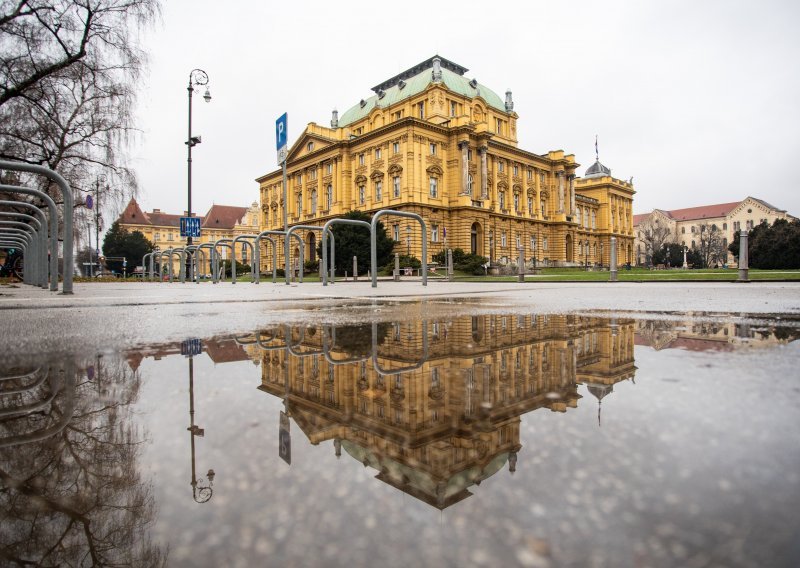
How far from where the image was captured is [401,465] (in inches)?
37.6

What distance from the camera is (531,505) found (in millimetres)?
771

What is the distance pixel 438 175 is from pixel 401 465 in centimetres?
4302

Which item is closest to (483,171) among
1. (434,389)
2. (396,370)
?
(396,370)

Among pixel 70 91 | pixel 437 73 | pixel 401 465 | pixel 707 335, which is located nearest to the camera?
pixel 401 465

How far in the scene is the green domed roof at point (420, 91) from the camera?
151 feet

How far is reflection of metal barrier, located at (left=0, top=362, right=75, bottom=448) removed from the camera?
109 centimetres

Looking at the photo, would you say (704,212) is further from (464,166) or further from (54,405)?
(54,405)

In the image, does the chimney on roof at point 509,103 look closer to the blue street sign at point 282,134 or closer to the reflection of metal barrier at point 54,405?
the blue street sign at point 282,134

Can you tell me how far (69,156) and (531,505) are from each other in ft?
62.4

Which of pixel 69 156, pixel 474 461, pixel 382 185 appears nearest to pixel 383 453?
pixel 474 461

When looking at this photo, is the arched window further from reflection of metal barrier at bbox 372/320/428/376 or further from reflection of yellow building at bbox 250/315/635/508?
reflection of yellow building at bbox 250/315/635/508

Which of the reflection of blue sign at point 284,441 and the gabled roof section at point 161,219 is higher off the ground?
the gabled roof section at point 161,219

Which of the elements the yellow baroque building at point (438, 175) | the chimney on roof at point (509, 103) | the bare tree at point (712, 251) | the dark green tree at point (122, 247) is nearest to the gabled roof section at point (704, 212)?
the bare tree at point (712, 251)

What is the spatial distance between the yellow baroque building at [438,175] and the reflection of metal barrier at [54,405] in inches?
1508
